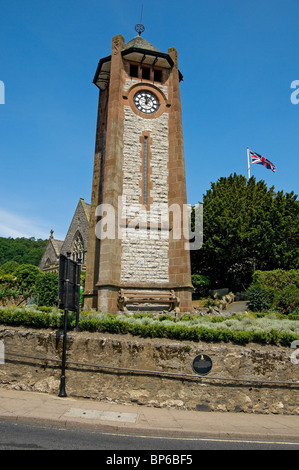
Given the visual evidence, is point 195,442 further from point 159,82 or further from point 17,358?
point 159,82

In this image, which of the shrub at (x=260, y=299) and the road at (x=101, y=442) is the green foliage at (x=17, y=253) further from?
the road at (x=101, y=442)

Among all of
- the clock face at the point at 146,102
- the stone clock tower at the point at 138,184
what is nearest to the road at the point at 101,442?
the stone clock tower at the point at 138,184

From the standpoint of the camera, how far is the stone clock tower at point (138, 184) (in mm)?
18938

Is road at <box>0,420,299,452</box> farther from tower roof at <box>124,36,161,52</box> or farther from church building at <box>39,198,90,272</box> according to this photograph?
church building at <box>39,198,90,272</box>

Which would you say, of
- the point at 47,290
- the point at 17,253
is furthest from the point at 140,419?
the point at 17,253

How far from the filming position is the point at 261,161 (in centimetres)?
3950

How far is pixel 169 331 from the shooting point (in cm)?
1153

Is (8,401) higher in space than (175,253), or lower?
lower

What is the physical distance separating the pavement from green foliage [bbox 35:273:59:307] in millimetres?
14215

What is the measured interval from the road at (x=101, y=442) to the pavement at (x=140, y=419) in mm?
256

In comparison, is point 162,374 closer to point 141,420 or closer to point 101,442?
point 141,420

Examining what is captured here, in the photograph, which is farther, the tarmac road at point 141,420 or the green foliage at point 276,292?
the green foliage at point 276,292
